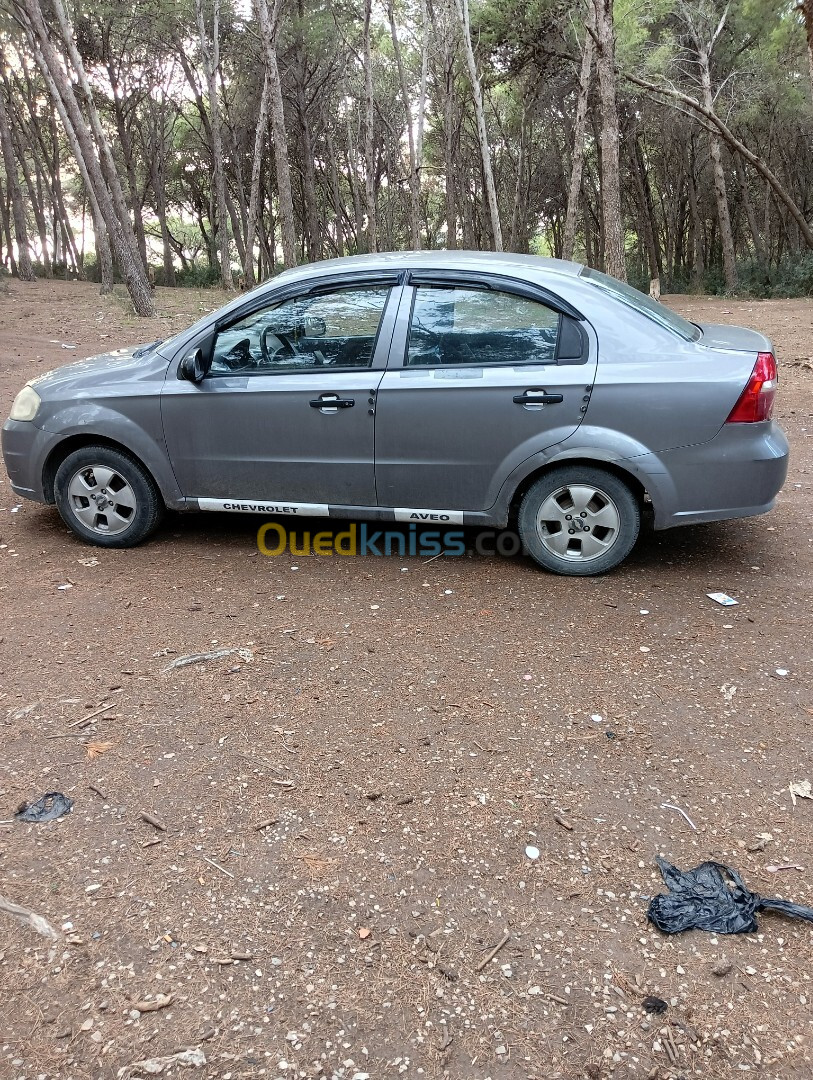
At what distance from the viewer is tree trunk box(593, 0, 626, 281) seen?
12.0 m

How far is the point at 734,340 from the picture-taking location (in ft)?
14.8

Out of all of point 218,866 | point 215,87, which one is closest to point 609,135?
point 218,866

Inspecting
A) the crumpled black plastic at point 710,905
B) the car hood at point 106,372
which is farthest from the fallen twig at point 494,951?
the car hood at point 106,372

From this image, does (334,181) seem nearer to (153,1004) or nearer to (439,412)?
(439,412)

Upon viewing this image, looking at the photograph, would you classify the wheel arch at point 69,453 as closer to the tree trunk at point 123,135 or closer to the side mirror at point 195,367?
the side mirror at point 195,367

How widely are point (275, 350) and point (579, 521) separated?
6.76 feet

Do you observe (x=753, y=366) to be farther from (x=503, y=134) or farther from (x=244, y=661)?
(x=503, y=134)

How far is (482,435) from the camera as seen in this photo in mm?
4355

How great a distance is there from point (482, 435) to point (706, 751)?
2.06 meters

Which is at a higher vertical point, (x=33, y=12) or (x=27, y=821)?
(x=33, y=12)

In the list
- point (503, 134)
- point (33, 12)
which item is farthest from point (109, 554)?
point (503, 134)

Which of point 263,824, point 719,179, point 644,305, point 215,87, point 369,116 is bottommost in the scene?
point 263,824

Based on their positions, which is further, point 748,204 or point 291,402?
point 748,204

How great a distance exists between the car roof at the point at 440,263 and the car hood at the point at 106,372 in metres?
0.95
